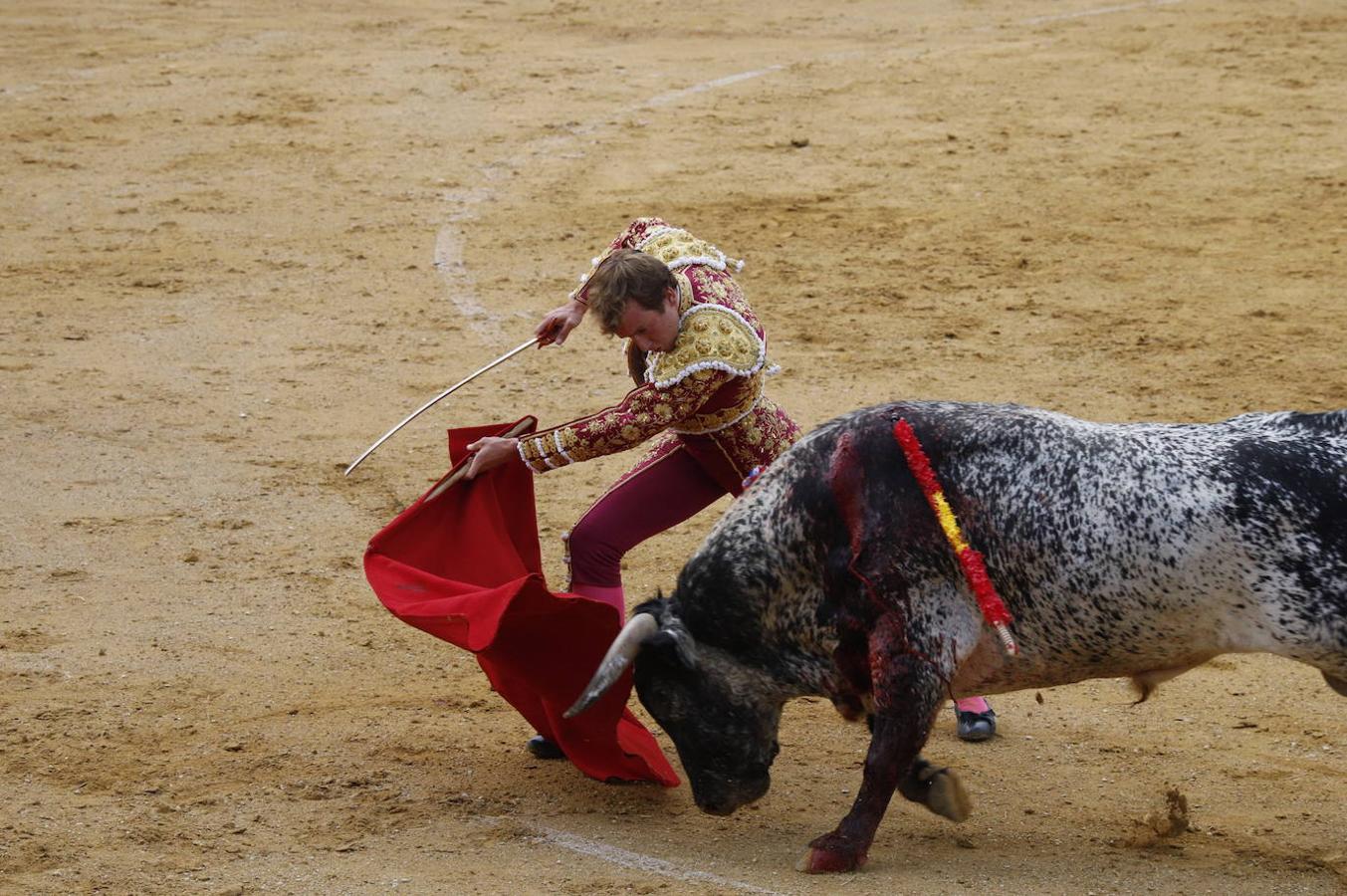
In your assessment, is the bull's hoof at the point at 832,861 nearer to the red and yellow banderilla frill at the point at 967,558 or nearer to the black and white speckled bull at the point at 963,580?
the black and white speckled bull at the point at 963,580

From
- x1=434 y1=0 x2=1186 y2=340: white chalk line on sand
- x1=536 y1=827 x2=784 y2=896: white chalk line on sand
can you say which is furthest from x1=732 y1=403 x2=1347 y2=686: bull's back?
x1=434 y1=0 x2=1186 y2=340: white chalk line on sand

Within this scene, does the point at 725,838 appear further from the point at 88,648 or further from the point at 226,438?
the point at 226,438

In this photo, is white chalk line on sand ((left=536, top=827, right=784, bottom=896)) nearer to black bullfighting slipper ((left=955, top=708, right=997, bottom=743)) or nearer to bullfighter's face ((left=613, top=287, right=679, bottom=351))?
black bullfighting slipper ((left=955, top=708, right=997, bottom=743))

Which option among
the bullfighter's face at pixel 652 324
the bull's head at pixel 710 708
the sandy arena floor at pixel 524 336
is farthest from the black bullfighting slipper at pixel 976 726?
the bullfighter's face at pixel 652 324

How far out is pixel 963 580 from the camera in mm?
5203

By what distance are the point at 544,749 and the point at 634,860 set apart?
34.0 inches

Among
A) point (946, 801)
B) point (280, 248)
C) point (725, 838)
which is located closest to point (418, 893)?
point (725, 838)

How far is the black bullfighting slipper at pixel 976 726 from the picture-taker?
20.4ft

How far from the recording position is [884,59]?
15.7 metres

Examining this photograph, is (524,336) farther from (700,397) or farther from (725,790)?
(725,790)

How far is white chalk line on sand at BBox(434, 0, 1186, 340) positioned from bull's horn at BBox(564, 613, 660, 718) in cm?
499

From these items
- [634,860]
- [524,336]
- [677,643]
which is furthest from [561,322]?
[524,336]

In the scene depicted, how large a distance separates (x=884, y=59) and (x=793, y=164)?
3.18m

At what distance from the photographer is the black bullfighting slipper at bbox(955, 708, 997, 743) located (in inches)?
245
